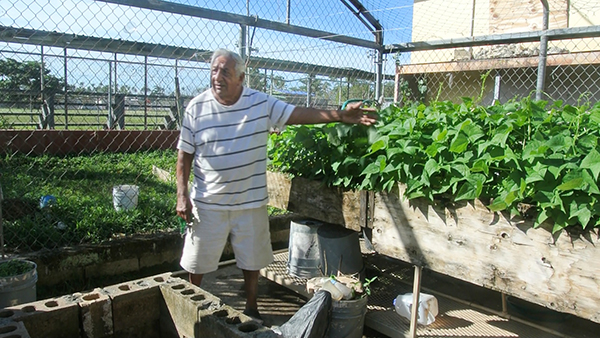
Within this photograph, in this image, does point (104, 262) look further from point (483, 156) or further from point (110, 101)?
point (110, 101)

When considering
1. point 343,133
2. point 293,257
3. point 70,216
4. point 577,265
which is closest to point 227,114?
point 343,133

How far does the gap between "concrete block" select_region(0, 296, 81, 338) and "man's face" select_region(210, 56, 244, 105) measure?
151cm

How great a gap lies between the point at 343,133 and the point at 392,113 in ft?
1.29

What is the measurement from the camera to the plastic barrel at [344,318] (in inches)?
115

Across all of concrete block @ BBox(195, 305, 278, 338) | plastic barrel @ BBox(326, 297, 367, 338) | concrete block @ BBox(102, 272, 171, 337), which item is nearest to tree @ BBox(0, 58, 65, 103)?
concrete block @ BBox(102, 272, 171, 337)

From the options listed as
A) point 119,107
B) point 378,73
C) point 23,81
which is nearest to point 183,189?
point 378,73

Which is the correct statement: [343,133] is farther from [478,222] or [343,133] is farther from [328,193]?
[478,222]

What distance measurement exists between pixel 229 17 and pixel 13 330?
Result: 2.51m

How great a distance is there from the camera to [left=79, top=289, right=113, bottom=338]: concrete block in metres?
2.77

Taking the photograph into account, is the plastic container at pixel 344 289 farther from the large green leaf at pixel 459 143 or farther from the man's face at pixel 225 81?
the man's face at pixel 225 81

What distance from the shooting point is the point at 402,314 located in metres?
3.10

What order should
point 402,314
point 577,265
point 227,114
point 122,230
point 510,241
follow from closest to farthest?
point 577,265 → point 510,241 → point 227,114 → point 402,314 → point 122,230

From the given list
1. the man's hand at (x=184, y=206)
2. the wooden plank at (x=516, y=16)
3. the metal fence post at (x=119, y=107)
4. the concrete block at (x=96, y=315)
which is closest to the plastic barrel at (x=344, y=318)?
the man's hand at (x=184, y=206)

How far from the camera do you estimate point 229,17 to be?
3.63 meters
